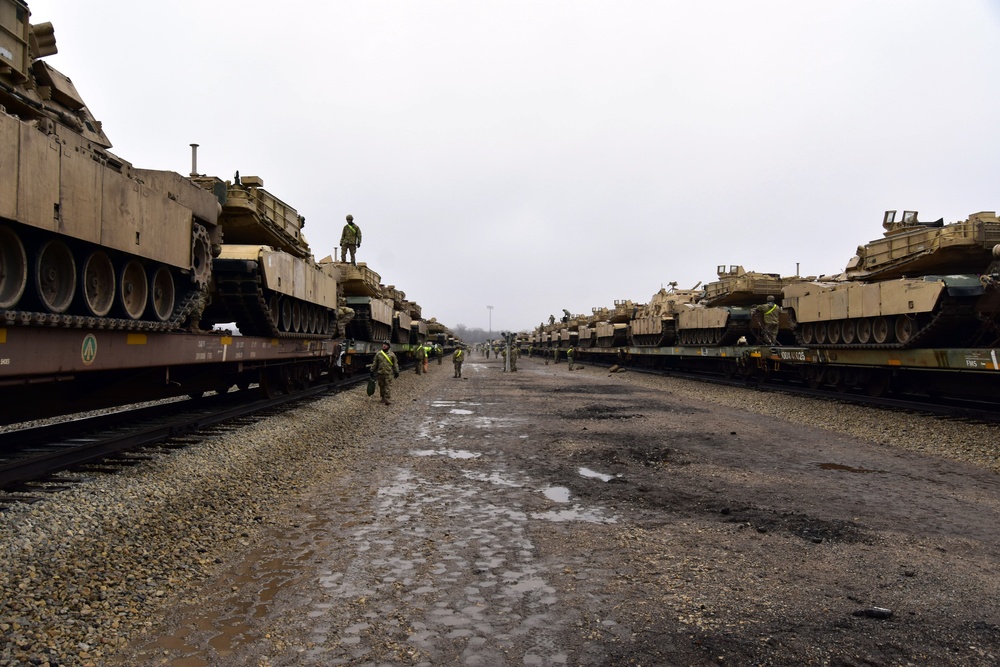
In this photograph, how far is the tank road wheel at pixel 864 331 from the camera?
1434 cm

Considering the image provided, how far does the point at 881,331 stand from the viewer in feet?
45.7

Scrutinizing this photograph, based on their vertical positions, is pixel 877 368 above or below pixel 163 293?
below

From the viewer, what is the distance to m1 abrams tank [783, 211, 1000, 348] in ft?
37.9

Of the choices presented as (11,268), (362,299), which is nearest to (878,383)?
(362,299)

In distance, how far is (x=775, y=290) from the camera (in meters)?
21.3

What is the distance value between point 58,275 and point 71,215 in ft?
2.22

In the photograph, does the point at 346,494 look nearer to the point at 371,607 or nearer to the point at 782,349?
the point at 371,607

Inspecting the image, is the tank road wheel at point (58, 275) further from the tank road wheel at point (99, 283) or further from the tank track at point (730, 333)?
the tank track at point (730, 333)

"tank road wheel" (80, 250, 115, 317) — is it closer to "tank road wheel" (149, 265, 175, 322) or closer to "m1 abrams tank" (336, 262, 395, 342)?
"tank road wheel" (149, 265, 175, 322)

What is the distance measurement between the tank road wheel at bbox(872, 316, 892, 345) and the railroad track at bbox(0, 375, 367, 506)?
12.4m

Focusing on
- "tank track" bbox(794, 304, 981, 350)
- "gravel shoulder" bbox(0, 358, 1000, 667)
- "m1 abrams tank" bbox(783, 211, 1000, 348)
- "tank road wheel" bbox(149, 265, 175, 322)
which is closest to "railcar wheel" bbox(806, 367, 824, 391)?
"m1 abrams tank" bbox(783, 211, 1000, 348)

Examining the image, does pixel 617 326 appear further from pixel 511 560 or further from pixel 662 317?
pixel 511 560

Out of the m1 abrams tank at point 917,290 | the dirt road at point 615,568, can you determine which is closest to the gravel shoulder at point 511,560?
the dirt road at point 615,568

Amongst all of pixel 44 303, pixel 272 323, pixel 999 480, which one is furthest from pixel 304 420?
pixel 999 480
